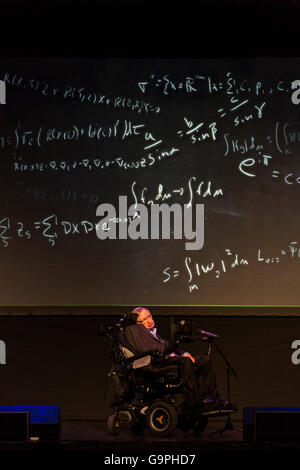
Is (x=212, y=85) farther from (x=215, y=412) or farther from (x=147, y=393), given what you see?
(x=215, y=412)

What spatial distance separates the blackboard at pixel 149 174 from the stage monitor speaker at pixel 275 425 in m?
1.87

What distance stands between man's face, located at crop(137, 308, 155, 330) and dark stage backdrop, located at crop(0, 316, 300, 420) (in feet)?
2.10

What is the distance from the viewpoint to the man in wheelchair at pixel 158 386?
6863 millimetres

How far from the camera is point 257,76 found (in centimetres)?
803

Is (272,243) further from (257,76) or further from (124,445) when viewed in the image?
(124,445)

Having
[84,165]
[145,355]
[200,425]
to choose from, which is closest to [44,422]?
[145,355]

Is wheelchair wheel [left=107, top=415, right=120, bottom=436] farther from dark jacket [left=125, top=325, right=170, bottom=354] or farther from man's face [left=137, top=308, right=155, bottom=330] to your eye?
man's face [left=137, top=308, right=155, bottom=330]

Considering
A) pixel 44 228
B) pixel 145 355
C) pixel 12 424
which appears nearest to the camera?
pixel 12 424

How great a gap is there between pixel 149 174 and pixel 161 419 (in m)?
2.34

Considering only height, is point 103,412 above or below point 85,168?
below

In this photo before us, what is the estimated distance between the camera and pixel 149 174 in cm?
802

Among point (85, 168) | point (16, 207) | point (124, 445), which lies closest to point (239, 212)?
point (85, 168)

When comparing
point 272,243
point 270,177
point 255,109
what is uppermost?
point 255,109
